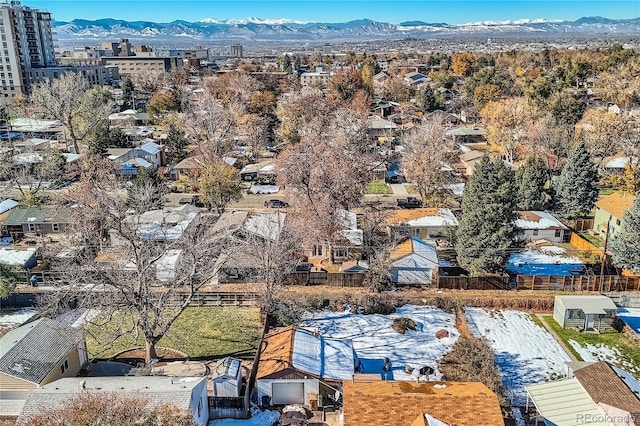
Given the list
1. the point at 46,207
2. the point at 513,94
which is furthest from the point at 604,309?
the point at 513,94

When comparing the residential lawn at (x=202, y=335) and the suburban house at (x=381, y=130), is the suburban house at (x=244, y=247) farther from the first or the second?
the suburban house at (x=381, y=130)

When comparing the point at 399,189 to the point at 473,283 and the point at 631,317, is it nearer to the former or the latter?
the point at 473,283

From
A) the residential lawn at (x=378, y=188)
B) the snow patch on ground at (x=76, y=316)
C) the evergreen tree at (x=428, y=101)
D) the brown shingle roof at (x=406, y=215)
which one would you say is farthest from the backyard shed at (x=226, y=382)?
the evergreen tree at (x=428, y=101)

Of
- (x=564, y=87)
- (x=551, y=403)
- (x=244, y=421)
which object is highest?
(x=564, y=87)

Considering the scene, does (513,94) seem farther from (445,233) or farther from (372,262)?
(372,262)

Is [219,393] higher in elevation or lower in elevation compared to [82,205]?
lower

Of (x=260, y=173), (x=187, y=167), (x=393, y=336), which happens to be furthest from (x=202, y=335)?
(x=187, y=167)
